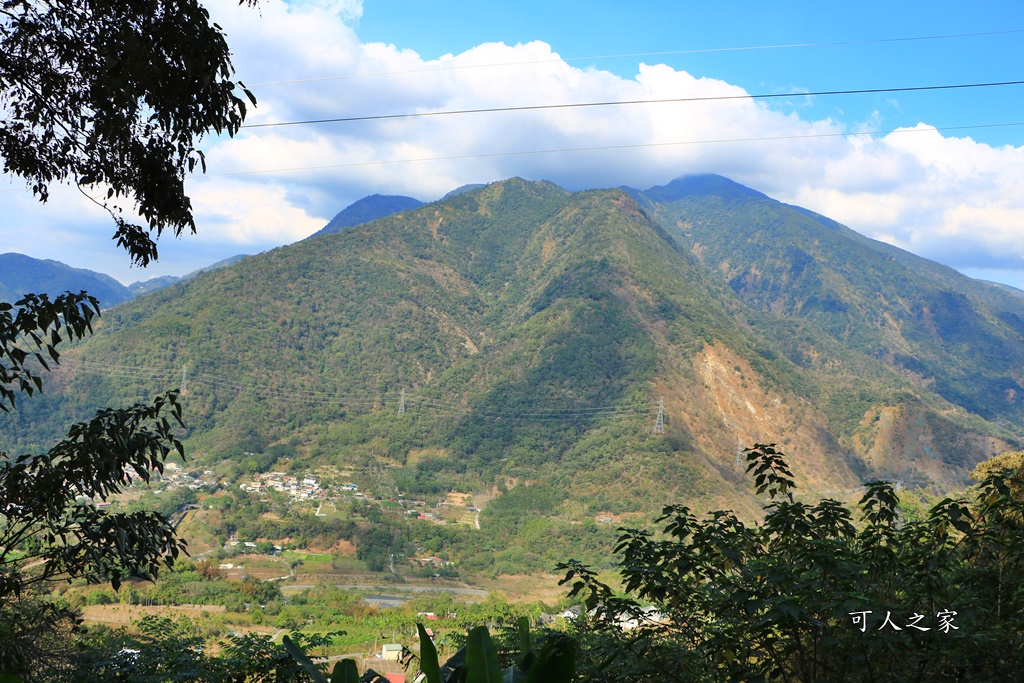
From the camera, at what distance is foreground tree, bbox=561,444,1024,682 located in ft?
8.14

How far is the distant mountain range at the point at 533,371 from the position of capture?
3956 centimetres

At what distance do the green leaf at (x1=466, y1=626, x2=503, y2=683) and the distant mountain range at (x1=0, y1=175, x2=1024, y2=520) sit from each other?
31269 mm

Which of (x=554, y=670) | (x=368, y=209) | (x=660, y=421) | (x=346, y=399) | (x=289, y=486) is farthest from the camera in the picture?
(x=368, y=209)

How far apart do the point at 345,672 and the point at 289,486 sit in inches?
1470

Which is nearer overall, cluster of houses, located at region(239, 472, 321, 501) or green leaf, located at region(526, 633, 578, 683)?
green leaf, located at region(526, 633, 578, 683)

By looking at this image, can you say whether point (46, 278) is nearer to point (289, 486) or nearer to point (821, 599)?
point (289, 486)

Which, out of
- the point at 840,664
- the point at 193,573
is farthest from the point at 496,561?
the point at 840,664

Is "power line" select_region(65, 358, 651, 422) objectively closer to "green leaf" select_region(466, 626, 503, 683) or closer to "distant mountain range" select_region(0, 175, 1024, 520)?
"distant mountain range" select_region(0, 175, 1024, 520)

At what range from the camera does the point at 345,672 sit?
1.50 m

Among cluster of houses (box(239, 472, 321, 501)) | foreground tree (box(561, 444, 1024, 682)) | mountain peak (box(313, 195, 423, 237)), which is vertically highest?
mountain peak (box(313, 195, 423, 237))

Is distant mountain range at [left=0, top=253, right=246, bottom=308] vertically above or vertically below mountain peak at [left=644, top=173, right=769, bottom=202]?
below

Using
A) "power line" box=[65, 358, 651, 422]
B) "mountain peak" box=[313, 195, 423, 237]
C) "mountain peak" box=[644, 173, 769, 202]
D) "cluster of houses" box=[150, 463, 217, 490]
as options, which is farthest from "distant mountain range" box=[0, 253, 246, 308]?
"mountain peak" box=[644, 173, 769, 202]

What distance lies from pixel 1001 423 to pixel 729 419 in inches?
1470

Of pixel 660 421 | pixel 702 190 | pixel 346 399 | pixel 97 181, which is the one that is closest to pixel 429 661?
pixel 97 181
